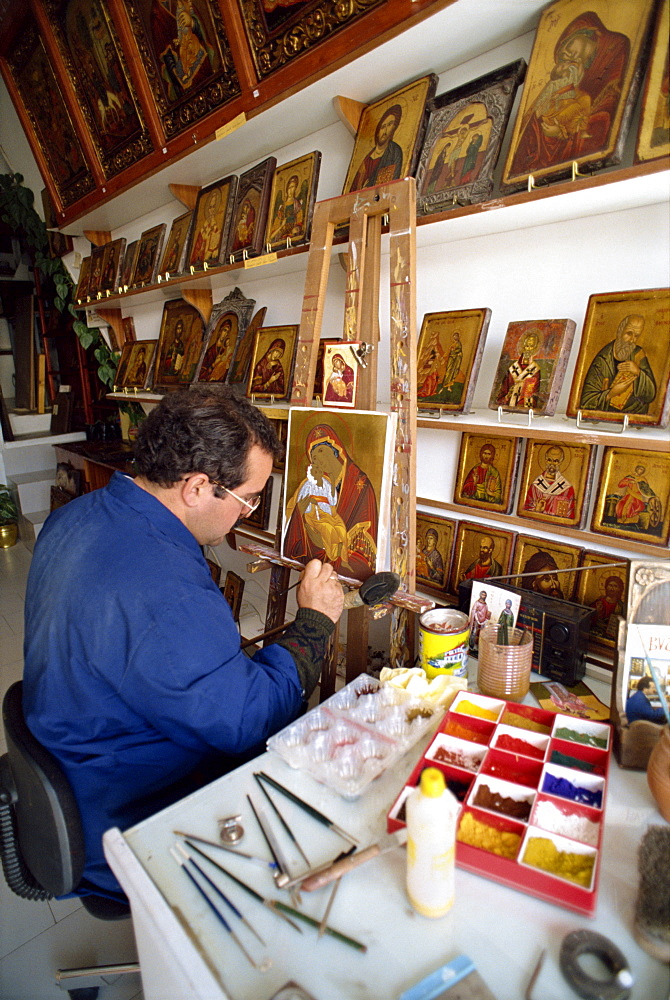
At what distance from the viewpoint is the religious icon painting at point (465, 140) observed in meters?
1.38

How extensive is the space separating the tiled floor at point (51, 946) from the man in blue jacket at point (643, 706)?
1441 mm

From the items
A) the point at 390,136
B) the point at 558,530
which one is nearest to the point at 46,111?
the point at 390,136

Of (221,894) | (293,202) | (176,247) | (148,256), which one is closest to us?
(221,894)

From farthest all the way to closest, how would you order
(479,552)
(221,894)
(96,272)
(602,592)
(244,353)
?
1. (96,272)
2. (244,353)
3. (479,552)
4. (602,592)
5. (221,894)

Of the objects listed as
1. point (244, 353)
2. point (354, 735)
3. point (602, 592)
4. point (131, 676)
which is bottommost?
point (354, 735)

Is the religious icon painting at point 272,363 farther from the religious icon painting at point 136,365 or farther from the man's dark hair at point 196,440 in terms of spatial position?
the religious icon painting at point 136,365

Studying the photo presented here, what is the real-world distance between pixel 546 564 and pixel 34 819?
1.32m

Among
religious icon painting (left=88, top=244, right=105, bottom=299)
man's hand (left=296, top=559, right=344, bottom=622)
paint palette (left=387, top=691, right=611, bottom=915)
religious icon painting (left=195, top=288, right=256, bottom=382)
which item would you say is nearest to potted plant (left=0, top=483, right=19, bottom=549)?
religious icon painting (left=88, top=244, right=105, bottom=299)

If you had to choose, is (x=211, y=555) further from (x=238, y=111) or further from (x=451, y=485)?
(x=238, y=111)

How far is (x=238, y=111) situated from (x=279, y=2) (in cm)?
34

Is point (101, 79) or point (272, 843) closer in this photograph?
point (272, 843)

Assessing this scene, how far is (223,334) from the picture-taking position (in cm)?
247

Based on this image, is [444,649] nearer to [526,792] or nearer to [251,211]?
[526,792]

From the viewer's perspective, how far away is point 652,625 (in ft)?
3.78
